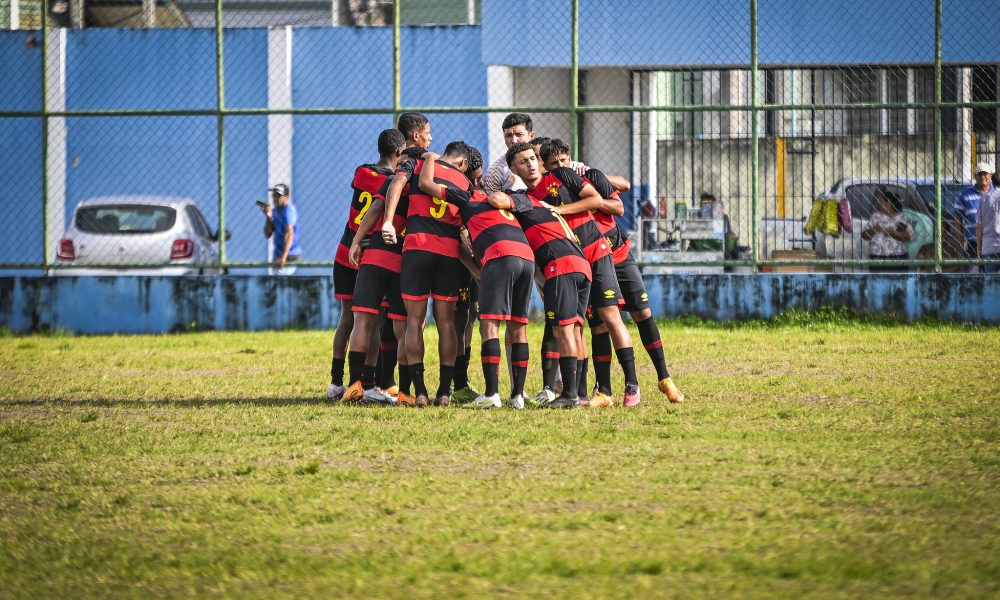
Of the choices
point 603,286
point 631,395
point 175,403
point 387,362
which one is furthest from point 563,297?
point 175,403

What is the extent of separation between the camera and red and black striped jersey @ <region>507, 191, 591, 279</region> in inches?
376

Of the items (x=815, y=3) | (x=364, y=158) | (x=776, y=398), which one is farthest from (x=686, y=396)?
(x=364, y=158)

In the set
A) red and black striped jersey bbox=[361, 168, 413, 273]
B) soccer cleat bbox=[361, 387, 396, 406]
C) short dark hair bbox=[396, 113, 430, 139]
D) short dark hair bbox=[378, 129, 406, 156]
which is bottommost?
soccer cleat bbox=[361, 387, 396, 406]

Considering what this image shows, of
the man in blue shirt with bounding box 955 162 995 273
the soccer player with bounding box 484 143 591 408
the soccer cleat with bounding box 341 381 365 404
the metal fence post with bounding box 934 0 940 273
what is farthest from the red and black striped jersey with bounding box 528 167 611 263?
the man in blue shirt with bounding box 955 162 995 273

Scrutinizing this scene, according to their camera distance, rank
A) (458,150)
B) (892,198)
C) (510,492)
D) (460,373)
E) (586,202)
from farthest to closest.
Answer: (892,198), (460,373), (458,150), (586,202), (510,492)

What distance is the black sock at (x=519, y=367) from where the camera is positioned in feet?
31.5

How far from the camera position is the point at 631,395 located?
32.0 feet

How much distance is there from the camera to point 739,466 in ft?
22.7

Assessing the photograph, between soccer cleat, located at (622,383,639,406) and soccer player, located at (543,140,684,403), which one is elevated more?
soccer player, located at (543,140,684,403)

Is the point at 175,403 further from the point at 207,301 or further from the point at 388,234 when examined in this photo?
the point at 207,301

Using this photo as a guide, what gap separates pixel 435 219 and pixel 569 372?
1.44 metres

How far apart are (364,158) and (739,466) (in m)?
17.8

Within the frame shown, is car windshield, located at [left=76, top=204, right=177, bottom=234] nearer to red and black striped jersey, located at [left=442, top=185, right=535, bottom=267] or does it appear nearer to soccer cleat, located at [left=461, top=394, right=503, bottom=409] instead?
red and black striped jersey, located at [left=442, top=185, right=535, bottom=267]

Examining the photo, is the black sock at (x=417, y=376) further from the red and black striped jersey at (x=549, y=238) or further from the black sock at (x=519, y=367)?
the red and black striped jersey at (x=549, y=238)
